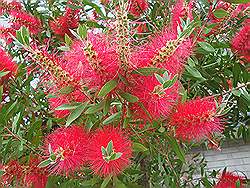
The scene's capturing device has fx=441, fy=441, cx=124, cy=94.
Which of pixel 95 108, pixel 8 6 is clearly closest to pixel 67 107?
pixel 95 108

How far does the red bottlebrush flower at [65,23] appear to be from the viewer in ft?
4.18

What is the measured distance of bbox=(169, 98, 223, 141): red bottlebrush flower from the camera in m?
0.79

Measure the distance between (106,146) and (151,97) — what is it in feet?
0.36

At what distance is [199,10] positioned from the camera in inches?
46.5

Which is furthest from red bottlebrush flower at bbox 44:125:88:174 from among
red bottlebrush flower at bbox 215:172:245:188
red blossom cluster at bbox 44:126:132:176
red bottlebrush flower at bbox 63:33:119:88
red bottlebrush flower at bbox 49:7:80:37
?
red bottlebrush flower at bbox 49:7:80:37

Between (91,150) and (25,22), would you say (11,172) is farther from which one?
(25,22)

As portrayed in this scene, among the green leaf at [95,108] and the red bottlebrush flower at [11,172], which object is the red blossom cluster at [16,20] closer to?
the red bottlebrush flower at [11,172]

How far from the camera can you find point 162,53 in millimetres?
684

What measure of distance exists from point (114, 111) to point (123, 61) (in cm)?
22

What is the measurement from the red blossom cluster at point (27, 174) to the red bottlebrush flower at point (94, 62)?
30 centimetres

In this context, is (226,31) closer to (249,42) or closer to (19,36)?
(249,42)

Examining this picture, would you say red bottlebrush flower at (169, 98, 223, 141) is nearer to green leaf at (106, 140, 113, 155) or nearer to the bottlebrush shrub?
the bottlebrush shrub

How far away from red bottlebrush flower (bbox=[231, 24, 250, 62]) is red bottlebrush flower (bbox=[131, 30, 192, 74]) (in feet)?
1.13

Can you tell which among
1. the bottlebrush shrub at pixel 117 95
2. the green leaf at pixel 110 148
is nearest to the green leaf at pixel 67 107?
the bottlebrush shrub at pixel 117 95
